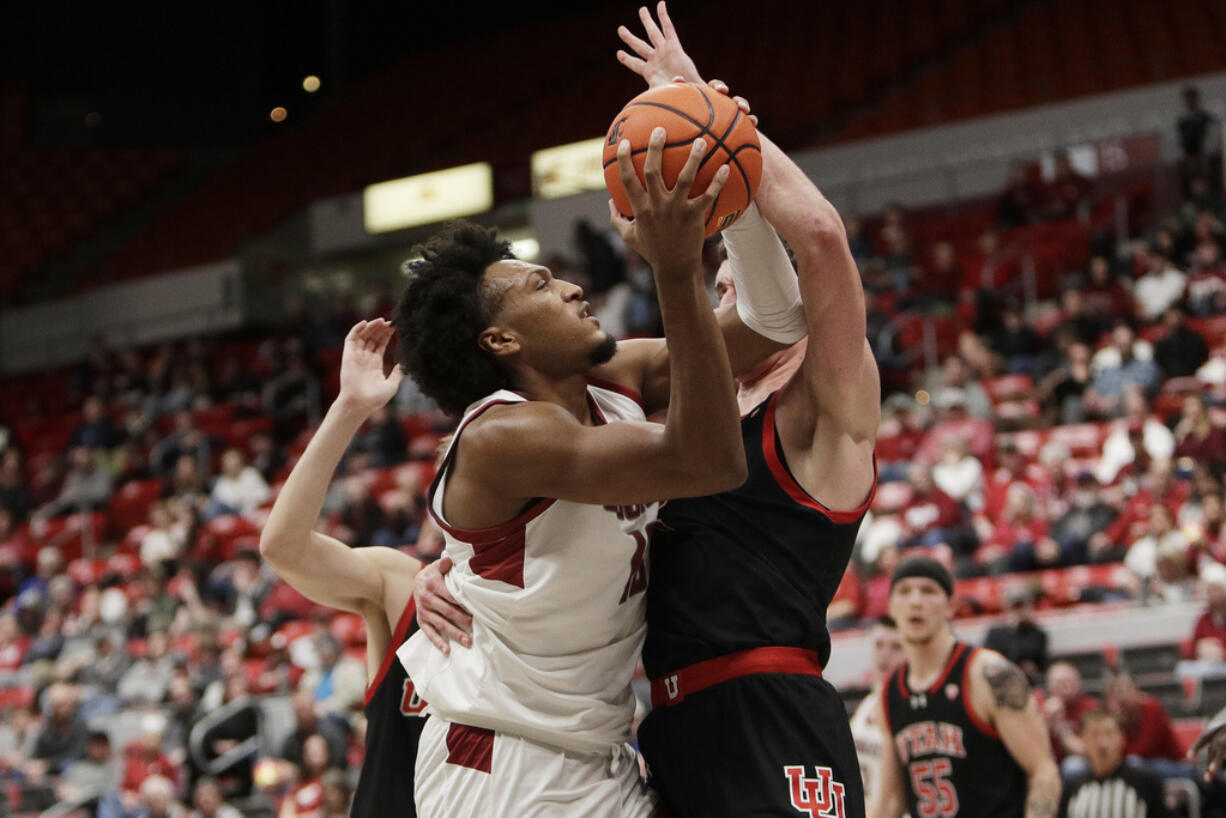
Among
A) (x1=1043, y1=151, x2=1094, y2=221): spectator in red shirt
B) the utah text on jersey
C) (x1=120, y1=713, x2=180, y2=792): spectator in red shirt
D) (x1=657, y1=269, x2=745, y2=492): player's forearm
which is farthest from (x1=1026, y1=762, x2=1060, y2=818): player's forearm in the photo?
(x1=1043, y1=151, x2=1094, y2=221): spectator in red shirt

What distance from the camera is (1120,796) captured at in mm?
6211

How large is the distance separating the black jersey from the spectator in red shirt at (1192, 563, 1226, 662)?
17.3 feet

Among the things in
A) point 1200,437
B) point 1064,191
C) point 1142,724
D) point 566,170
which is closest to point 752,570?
point 1142,724

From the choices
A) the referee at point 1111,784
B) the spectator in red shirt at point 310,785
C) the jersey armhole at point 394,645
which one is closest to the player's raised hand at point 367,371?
the jersey armhole at point 394,645

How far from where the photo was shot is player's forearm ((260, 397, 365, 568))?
383cm

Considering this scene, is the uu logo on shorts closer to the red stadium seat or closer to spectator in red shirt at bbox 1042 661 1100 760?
spectator in red shirt at bbox 1042 661 1100 760

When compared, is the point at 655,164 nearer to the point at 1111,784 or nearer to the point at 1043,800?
the point at 1043,800

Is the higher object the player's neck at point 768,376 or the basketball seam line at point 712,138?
the basketball seam line at point 712,138

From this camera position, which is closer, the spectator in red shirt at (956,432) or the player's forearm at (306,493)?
the player's forearm at (306,493)

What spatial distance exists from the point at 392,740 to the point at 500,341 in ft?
3.79

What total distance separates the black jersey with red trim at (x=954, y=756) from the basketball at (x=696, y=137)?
9.73ft

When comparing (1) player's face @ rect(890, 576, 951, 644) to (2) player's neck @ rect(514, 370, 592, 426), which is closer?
(2) player's neck @ rect(514, 370, 592, 426)

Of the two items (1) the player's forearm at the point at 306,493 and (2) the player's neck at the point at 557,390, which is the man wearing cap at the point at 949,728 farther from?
(2) the player's neck at the point at 557,390

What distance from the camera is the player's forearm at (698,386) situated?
8.95ft
